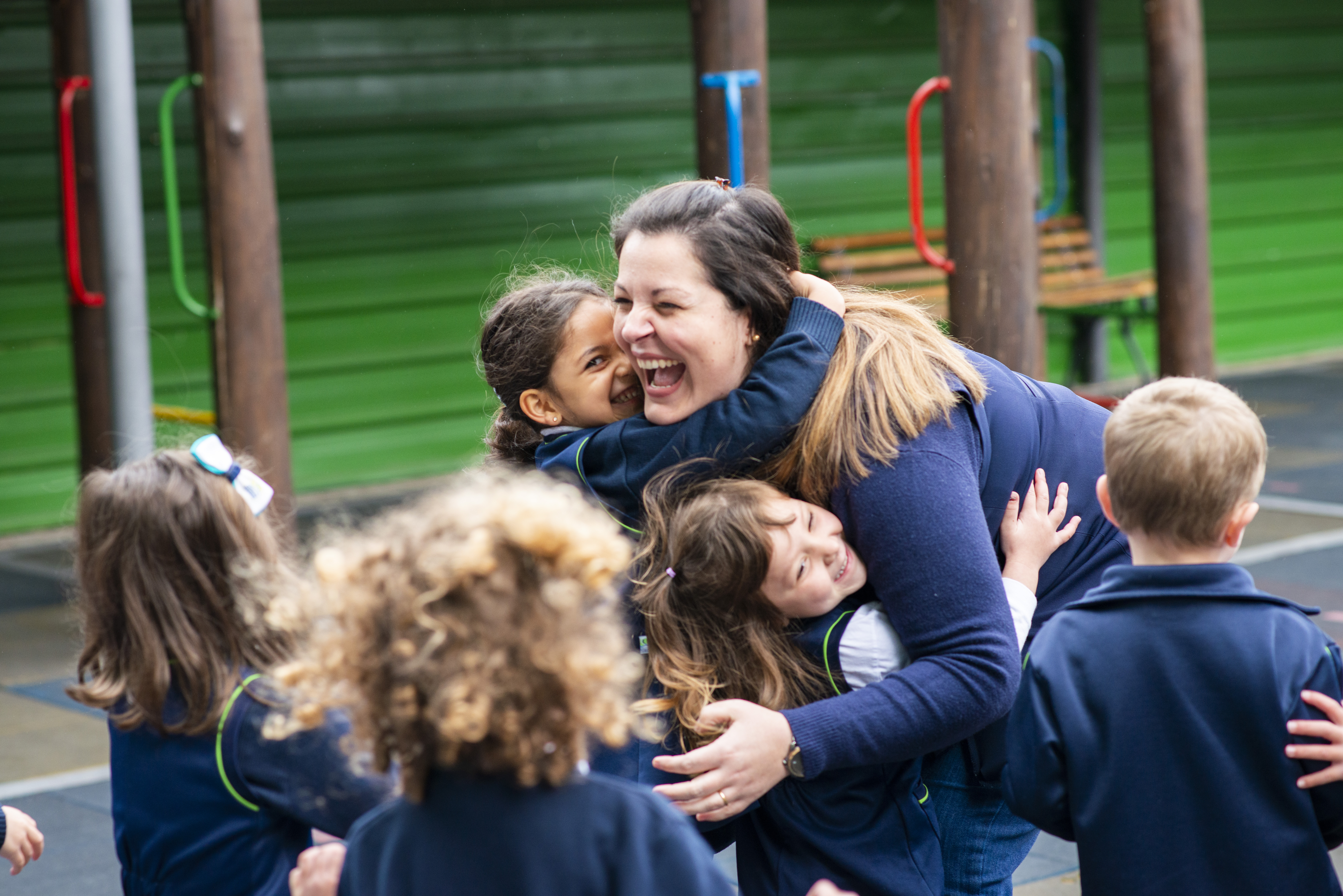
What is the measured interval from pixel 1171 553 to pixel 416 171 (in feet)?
24.3

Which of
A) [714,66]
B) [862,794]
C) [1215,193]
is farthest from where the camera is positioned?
[1215,193]

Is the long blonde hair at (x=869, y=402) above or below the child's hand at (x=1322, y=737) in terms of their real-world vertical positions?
above

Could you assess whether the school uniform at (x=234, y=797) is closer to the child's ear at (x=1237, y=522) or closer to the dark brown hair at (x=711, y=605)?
the dark brown hair at (x=711, y=605)

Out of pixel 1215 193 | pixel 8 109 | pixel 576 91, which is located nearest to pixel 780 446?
pixel 8 109

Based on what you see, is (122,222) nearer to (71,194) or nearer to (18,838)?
(71,194)

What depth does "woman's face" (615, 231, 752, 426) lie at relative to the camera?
7.32 feet

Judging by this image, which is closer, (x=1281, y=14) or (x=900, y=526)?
(x=900, y=526)

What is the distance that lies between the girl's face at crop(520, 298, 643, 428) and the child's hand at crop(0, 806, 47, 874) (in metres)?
1.03

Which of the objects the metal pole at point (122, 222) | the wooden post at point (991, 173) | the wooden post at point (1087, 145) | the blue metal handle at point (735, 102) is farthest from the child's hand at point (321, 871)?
the wooden post at point (1087, 145)

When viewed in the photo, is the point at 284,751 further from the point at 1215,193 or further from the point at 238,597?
the point at 1215,193

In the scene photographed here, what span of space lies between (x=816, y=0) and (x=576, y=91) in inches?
74.0

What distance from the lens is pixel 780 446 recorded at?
2199 millimetres

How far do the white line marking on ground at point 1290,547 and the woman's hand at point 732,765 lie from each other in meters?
4.77

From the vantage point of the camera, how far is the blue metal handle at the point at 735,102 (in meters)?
5.97
